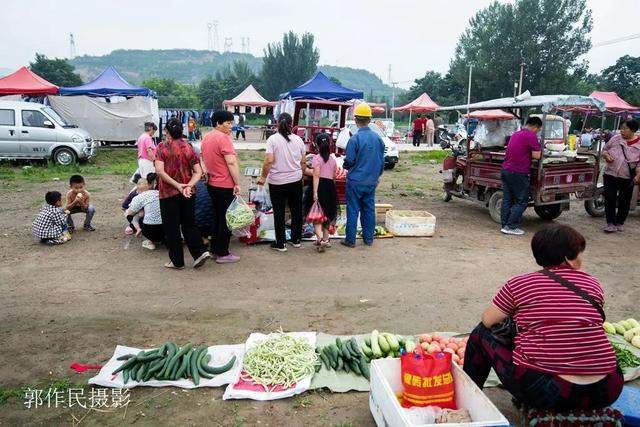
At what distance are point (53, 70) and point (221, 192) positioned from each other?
193 feet

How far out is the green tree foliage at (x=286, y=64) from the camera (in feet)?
220

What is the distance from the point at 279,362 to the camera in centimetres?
348

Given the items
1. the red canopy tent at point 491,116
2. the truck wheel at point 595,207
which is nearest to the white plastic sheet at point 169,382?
the red canopy tent at point 491,116

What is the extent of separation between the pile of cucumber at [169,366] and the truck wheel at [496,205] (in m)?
6.53

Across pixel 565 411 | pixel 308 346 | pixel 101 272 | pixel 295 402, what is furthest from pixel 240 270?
pixel 565 411

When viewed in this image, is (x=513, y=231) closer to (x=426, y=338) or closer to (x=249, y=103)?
(x=426, y=338)

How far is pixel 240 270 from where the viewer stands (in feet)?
19.2

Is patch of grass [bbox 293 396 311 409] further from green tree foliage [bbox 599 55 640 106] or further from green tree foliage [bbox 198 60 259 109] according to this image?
green tree foliage [bbox 198 60 259 109]

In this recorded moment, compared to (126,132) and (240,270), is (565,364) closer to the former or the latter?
(240,270)

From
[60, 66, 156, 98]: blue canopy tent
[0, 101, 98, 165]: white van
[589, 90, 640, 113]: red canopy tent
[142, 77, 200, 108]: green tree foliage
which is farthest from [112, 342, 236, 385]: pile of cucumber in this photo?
[142, 77, 200, 108]: green tree foliage

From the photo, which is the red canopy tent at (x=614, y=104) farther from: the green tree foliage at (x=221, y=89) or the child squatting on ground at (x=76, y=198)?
the green tree foliage at (x=221, y=89)

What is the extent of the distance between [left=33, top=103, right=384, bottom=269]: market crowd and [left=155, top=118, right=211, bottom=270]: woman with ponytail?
0.04ft

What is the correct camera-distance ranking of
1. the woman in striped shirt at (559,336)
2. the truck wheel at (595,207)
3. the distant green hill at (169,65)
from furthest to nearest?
1. the distant green hill at (169,65)
2. the truck wheel at (595,207)
3. the woman in striped shirt at (559,336)

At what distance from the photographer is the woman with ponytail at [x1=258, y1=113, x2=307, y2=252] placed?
6223 mm
